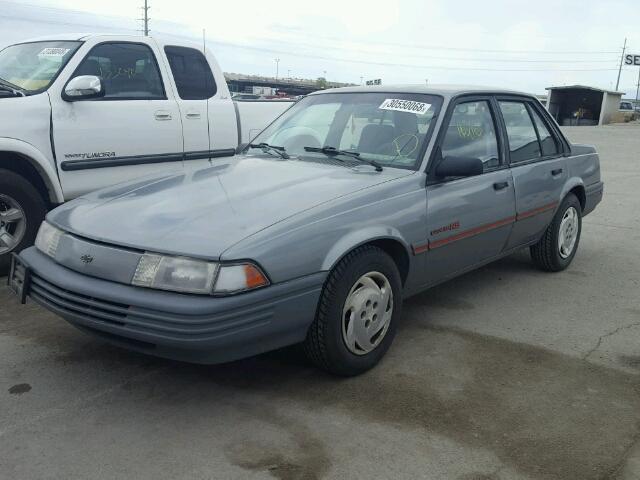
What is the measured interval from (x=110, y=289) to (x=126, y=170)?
2.95 m

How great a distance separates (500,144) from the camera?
464 centimetres

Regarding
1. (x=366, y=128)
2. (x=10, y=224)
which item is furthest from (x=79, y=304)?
(x=10, y=224)

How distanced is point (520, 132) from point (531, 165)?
0.90ft

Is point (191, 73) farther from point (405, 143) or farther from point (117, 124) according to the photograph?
point (405, 143)

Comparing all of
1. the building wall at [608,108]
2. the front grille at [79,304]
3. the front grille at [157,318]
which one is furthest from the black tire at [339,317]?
the building wall at [608,108]

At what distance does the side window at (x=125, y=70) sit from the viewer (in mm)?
5629

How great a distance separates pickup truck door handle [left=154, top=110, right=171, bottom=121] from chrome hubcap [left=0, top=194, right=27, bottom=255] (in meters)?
1.48

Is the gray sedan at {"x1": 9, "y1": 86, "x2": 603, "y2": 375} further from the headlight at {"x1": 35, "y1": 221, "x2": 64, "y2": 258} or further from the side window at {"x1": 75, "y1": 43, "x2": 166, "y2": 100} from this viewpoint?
the side window at {"x1": 75, "y1": 43, "x2": 166, "y2": 100}

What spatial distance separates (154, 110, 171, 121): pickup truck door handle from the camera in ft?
19.2

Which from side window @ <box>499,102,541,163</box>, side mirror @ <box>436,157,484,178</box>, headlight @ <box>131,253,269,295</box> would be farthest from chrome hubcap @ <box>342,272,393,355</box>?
side window @ <box>499,102,541,163</box>

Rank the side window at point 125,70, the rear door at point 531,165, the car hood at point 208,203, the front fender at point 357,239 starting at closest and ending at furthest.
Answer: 1. the car hood at point 208,203
2. the front fender at point 357,239
3. the rear door at point 531,165
4. the side window at point 125,70

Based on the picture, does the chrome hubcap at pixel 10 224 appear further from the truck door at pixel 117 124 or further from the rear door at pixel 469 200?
the rear door at pixel 469 200

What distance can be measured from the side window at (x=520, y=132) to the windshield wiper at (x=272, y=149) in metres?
1.68

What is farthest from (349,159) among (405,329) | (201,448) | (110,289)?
(201,448)
